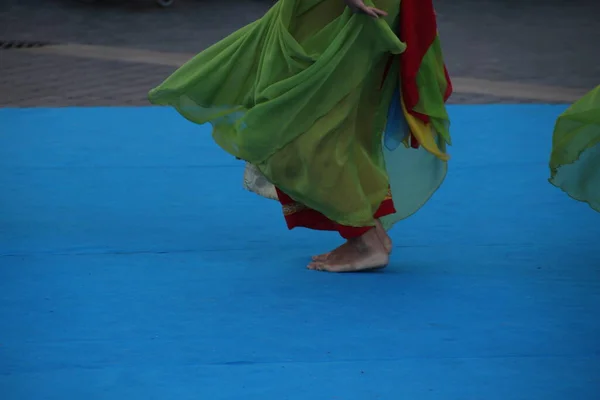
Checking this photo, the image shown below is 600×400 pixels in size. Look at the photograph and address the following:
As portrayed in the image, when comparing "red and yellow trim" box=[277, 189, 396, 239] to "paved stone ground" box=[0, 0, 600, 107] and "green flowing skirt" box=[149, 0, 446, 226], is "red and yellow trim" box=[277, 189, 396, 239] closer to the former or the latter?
"green flowing skirt" box=[149, 0, 446, 226]

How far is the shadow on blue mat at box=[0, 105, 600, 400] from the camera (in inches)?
116

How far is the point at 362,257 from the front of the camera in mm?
3812

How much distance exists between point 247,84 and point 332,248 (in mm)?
742

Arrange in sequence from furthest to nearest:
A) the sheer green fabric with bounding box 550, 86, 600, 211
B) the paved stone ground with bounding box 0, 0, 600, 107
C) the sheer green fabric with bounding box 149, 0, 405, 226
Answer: the paved stone ground with bounding box 0, 0, 600, 107 → the sheer green fabric with bounding box 550, 86, 600, 211 → the sheer green fabric with bounding box 149, 0, 405, 226

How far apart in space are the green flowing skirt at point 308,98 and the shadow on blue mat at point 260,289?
0.36 meters

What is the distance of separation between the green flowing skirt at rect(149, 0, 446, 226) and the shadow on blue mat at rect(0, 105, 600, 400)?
36 cm

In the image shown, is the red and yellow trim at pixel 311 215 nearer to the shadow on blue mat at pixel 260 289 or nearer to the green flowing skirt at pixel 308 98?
the green flowing skirt at pixel 308 98

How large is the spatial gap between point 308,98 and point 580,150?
0.96 m

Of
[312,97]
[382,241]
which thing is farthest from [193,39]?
[312,97]

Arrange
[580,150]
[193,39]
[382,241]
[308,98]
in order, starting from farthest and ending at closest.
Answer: [193,39]
[382,241]
[580,150]
[308,98]

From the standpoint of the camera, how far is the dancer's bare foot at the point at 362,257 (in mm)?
3803

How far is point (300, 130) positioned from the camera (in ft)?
11.7

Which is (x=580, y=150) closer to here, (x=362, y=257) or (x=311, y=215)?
(x=362, y=257)

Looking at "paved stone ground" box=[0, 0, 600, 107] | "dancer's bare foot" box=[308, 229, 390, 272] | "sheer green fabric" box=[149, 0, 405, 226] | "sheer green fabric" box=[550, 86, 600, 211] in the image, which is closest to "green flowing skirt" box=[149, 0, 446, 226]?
"sheer green fabric" box=[149, 0, 405, 226]
